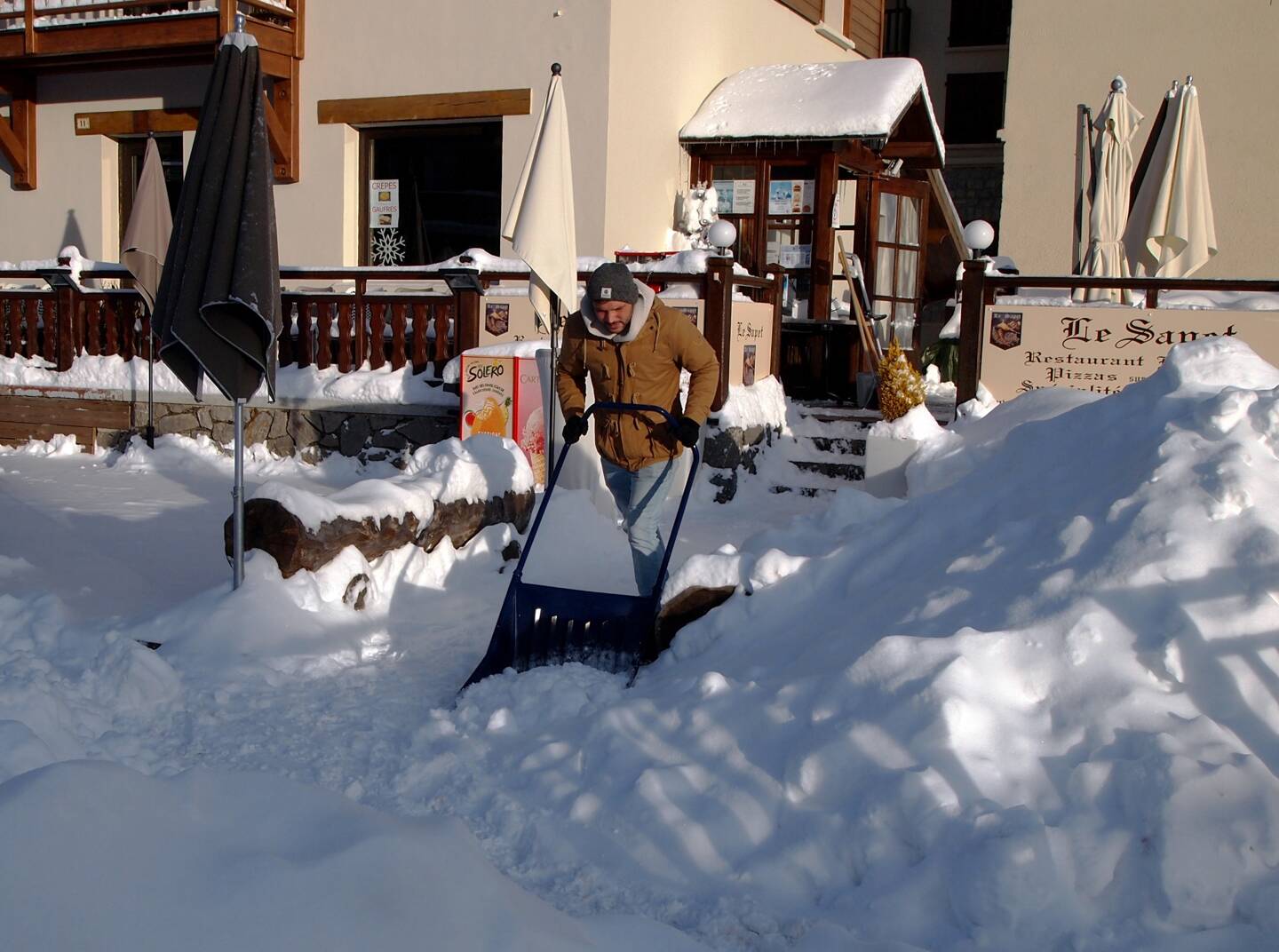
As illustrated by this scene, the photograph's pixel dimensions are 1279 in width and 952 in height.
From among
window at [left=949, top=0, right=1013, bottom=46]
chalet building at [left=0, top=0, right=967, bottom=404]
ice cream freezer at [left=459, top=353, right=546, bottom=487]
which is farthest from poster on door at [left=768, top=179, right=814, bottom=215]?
window at [left=949, top=0, right=1013, bottom=46]

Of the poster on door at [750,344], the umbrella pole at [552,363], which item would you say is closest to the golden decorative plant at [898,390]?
the poster on door at [750,344]

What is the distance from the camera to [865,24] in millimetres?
18297

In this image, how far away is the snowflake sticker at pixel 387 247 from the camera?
13.4m

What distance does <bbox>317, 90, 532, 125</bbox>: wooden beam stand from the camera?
Result: 1227 centimetres

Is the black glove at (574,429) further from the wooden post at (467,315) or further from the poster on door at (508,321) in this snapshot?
the wooden post at (467,315)

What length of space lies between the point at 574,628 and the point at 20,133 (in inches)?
538

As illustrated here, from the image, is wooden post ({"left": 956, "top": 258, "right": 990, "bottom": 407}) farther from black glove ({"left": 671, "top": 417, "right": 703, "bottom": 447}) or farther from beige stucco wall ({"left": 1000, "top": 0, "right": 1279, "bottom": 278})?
beige stucco wall ({"left": 1000, "top": 0, "right": 1279, "bottom": 278})

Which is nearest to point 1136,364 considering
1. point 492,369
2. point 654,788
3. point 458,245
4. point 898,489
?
point 898,489

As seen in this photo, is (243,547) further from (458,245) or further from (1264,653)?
(458,245)

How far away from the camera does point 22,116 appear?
580 inches

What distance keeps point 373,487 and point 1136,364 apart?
5.70m

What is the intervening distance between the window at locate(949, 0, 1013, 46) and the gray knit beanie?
72.7ft

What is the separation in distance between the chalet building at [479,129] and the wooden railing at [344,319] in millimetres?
1452

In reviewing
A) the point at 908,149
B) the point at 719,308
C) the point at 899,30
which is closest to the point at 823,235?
the point at 908,149
